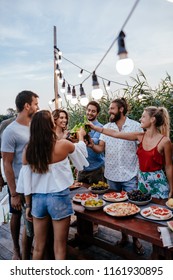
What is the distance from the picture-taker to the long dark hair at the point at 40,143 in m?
1.67

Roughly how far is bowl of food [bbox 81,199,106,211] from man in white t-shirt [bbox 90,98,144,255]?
58 cm

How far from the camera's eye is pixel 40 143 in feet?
5.48

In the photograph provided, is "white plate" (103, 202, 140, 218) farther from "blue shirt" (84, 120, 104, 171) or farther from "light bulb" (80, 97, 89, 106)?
"light bulb" (80, 97, 89, 106)

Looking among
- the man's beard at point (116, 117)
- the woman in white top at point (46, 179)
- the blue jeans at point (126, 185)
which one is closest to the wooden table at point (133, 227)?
the woman in white top at point (46, 179)

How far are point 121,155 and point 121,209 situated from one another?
82 cm

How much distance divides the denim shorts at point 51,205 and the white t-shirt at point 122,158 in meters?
0.94

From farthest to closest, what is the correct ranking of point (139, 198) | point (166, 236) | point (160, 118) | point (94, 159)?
1. point (94, 159)
2. point (160, 118)
3. point (139, 198)
4. point (166, 236)

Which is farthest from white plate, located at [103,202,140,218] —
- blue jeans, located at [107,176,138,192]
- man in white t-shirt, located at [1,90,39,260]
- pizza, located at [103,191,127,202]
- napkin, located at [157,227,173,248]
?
man in white t-shirt, located at [1,90,39,260]

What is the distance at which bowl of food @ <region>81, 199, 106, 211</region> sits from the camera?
1.97 m

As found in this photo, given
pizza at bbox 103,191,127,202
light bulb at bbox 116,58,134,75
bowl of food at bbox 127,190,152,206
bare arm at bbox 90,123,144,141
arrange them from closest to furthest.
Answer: light bulb at bbox 116,58,134,75 < bowl of food at bbox 127,190,152,206 < pizza at bbox 103,191,127,202 < bare arm at bbox 90,123,144,141

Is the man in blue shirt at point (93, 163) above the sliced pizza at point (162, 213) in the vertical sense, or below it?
above

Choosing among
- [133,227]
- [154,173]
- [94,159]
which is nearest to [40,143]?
[133,227]

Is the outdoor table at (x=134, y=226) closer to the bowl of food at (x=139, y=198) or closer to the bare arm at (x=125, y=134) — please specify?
the bowl of food at (x=139, y=198)

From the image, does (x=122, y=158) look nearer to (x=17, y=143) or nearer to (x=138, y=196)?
(x=138, y=196)
